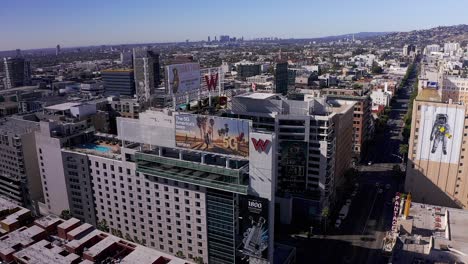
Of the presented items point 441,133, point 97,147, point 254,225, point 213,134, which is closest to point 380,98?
point 441,133

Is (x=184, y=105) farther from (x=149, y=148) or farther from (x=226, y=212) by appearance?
(x=226, y=212)

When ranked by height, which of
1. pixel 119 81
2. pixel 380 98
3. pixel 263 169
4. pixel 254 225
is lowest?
pixel 380 98

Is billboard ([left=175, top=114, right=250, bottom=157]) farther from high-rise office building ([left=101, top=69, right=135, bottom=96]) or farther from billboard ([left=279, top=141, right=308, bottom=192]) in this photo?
high-rise office building ([left=101, top=69, right=135, bottom=96])

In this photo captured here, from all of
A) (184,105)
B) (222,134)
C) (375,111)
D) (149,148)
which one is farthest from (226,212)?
(375,111)

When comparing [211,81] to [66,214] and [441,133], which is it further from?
[441,133]

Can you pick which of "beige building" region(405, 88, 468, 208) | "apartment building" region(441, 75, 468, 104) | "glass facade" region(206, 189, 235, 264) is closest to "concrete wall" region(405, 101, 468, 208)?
"beige building" region(405, 88, 468, 208)

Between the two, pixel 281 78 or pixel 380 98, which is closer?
pixel 380 98
